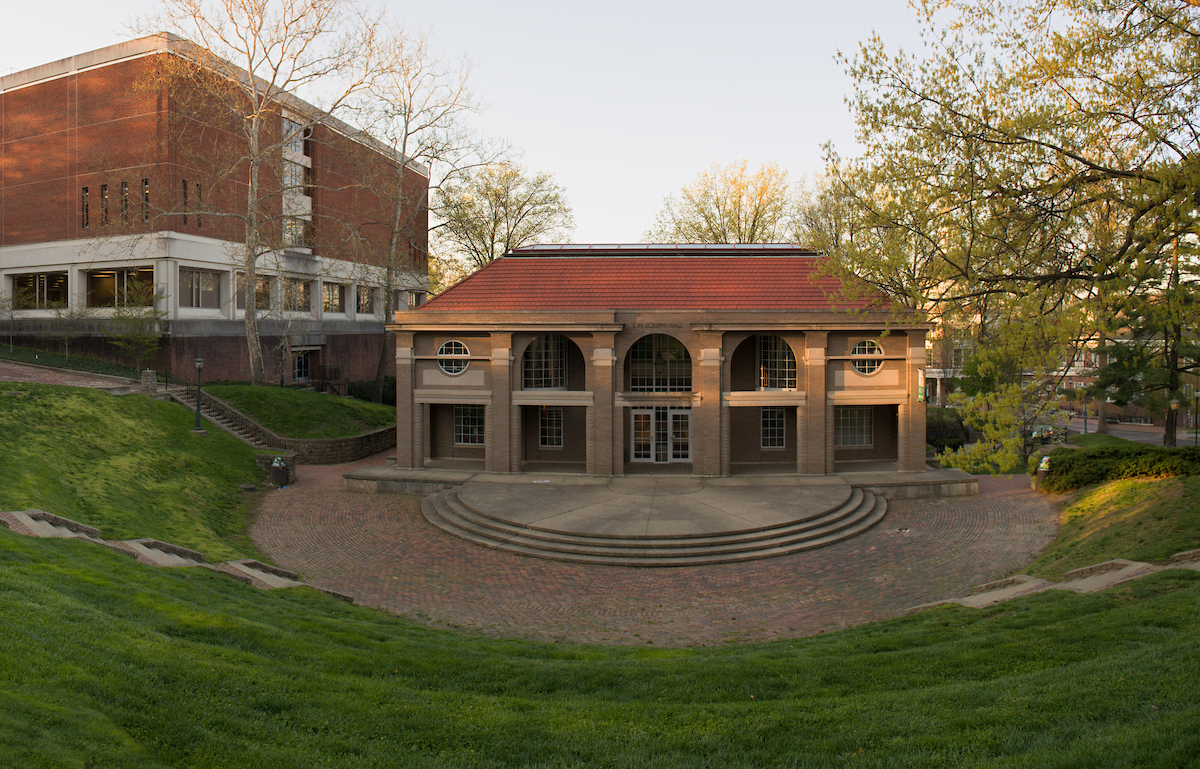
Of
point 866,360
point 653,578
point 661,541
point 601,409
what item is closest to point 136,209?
point 601,409

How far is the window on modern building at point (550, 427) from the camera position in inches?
1077

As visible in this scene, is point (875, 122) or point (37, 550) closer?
point (37, 550)

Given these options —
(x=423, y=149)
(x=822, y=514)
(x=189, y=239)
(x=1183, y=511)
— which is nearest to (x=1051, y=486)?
(x=1183, y=511)

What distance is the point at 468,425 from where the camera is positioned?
27.6m

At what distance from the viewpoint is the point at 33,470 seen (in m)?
16.9

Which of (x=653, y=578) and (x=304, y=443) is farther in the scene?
(x=304, y=443)

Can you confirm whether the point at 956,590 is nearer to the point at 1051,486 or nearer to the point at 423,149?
the point at 1051,486

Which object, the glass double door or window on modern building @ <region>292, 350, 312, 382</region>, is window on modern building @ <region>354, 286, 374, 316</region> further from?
the glass double door

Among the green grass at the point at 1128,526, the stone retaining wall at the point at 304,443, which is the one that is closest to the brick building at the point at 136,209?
the stone retaining wall at the point at 304,443

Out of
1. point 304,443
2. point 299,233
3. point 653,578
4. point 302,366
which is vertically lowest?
point 653,578

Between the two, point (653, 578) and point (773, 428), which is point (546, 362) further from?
point (653, 578)

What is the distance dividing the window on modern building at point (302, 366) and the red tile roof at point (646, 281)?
27.5 meters

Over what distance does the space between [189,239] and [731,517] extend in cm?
3726

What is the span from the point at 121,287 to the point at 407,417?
28.5m
